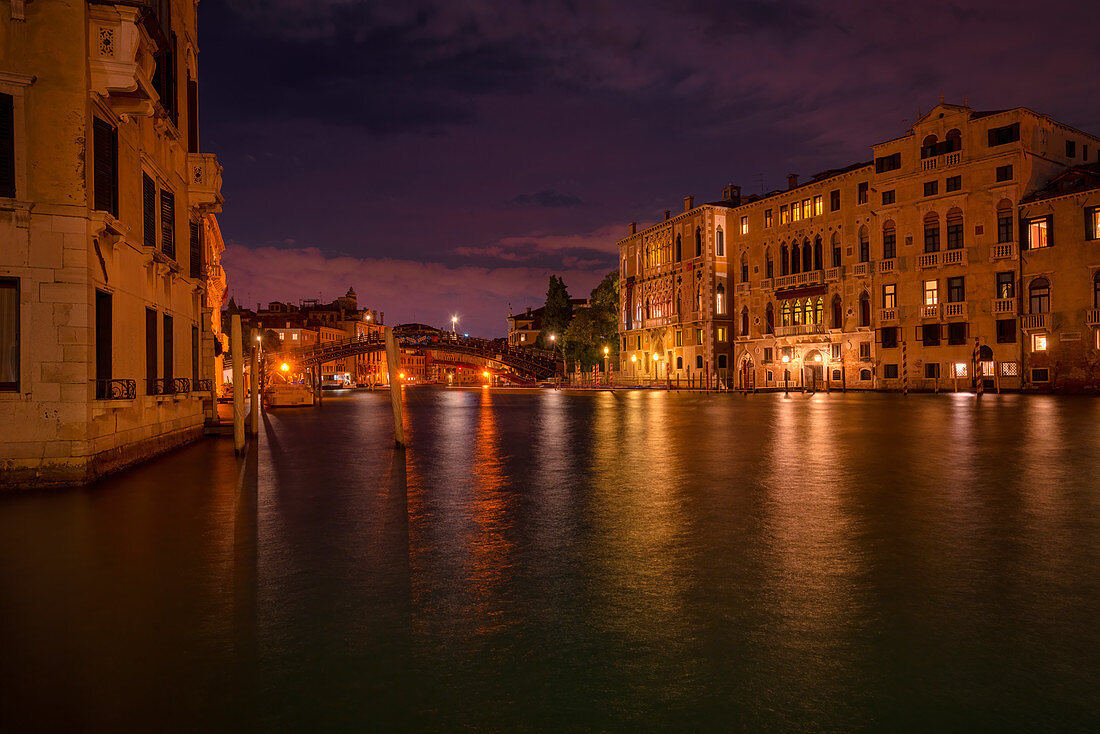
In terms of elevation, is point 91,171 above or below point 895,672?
above

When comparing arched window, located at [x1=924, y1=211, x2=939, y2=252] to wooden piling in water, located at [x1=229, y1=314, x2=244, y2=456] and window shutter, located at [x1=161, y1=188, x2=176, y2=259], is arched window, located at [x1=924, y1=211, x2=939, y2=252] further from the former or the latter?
window shutter, located at [x1=161, y1=188, x2=176, y2=259]

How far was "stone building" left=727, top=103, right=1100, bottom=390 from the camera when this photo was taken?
41.8 m

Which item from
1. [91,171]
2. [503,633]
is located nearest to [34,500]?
[91,171]

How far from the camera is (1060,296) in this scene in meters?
41.6

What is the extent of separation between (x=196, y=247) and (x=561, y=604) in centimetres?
1829

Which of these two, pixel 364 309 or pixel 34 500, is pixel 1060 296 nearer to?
pixel 34 500

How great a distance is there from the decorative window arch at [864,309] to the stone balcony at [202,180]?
47.3 meters

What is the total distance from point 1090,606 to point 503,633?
3.74 m

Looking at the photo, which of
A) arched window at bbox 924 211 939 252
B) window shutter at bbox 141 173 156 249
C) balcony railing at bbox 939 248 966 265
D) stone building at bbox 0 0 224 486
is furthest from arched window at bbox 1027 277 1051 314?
stone building at bbox 0 0 224 486

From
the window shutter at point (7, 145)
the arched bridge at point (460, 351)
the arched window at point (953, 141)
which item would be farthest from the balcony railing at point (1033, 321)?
the window shutter at point (7, 145)

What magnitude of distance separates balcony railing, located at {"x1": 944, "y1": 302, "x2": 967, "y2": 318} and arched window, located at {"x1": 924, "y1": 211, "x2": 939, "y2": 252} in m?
4.31

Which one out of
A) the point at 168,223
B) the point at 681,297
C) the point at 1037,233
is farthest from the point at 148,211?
the point at 681,297

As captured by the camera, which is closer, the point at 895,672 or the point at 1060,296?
the point at 895,672

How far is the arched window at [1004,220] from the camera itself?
44.5 metres
